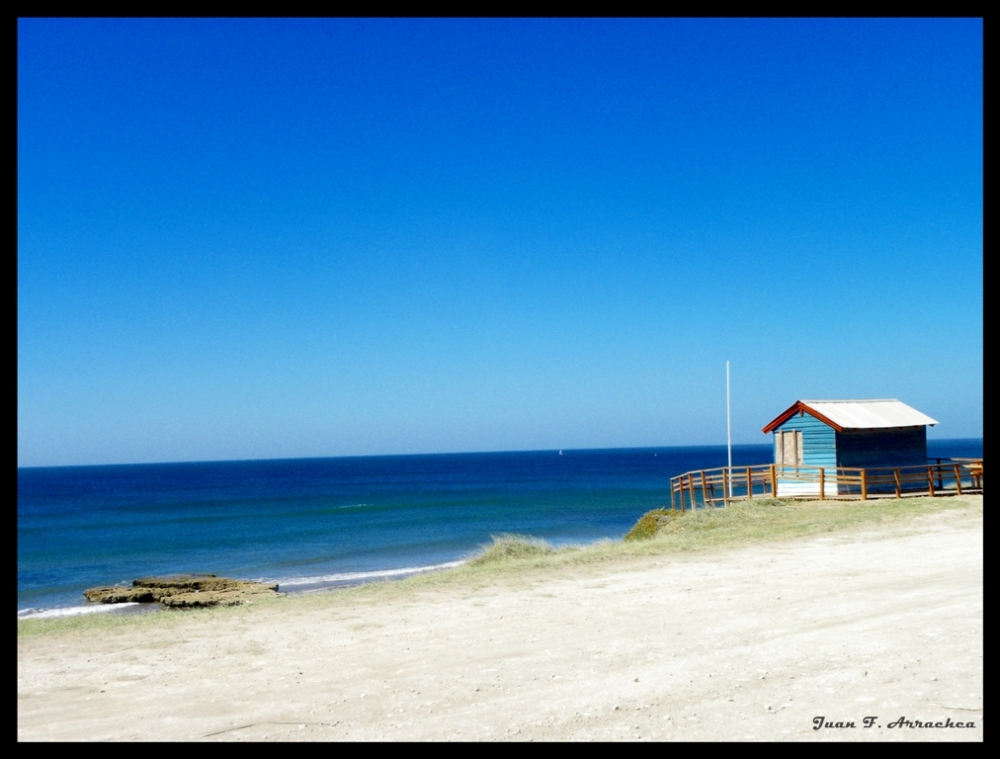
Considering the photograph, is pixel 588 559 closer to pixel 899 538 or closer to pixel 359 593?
pixel 359 593

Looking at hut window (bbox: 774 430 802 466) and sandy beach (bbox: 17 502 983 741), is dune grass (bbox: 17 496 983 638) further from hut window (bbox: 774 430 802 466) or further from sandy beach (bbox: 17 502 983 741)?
hut window (bbox: 774 430 802 466)

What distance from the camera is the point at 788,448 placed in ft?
93.7

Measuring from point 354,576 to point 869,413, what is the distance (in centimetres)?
1855

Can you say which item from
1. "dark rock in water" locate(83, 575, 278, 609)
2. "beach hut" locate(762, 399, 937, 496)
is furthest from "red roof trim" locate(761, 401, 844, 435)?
"dark rock in water" locate(83, 575, 278, 609)

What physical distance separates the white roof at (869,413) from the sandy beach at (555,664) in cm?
1386

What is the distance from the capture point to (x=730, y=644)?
862 centimetres

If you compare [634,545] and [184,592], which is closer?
[634,545]

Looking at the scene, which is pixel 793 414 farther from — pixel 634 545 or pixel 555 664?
pixel 555 664

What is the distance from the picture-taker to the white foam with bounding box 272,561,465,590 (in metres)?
A: 26.7

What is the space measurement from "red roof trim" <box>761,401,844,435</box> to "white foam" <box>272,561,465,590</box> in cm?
1226

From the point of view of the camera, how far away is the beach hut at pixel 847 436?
2666cm

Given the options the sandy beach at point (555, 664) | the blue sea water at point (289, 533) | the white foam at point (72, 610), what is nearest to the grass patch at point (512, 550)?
the sandy beach at point (555, 664)

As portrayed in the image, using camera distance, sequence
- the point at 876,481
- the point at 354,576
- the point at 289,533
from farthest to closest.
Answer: the point at 289,533 < the point at 354,576 < the point at 876,481

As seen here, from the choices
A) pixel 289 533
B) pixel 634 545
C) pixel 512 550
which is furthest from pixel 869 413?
pixel 289 533
